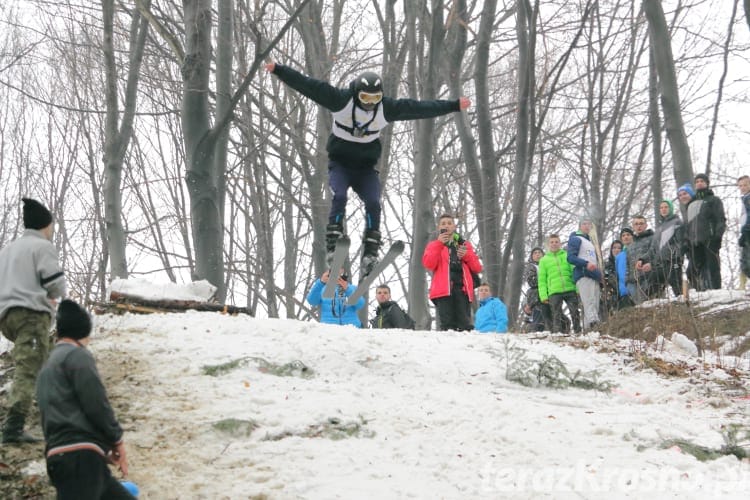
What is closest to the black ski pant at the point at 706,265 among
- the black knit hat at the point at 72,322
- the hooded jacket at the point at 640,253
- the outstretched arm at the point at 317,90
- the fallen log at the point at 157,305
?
the hooded jacket at the point at 640,253

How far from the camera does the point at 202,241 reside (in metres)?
10.0

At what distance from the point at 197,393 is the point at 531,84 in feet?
24.5

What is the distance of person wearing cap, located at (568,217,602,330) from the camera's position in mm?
10133

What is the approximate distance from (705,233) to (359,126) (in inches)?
204

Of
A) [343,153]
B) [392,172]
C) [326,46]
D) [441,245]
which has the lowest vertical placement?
[441,245]

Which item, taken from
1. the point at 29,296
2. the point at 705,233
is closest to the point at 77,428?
the point at 29,296

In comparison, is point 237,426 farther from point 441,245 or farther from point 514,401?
point 441,245

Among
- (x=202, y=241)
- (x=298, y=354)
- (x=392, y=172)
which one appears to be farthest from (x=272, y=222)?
(x=298, y=354)

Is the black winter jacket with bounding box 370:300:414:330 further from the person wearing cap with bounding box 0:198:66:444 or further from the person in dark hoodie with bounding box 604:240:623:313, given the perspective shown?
the person wearing cap with bounding box 0:198:66:444

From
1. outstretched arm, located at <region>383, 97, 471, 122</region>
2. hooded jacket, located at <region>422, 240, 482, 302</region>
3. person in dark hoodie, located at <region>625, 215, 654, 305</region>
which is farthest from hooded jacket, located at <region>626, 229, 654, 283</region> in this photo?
outstretched arm, located at <region>383, 97, 471, 122</region>

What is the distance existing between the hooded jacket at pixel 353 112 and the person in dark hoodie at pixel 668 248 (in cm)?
391

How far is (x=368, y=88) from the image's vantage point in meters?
7.96

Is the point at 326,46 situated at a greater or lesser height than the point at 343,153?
greater

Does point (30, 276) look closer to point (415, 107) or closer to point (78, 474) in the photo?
point (78, 474)
